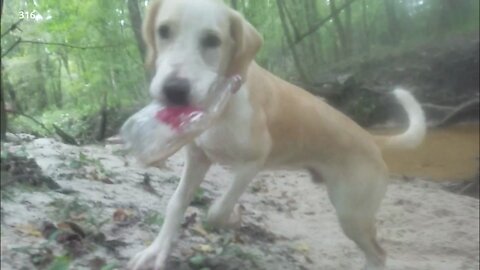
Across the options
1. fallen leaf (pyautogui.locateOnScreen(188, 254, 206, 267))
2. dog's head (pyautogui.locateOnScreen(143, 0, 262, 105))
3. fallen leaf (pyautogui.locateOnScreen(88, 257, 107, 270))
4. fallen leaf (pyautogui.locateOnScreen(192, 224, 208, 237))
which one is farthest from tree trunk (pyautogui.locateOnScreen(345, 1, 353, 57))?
fallen leaf (pyautogui.locateOnScreen(88, 257, 107, 270))

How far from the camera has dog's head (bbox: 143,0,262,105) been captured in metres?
1.86

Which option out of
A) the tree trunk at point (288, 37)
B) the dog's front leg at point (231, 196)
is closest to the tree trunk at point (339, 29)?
the tree trunk at point (288, 37)

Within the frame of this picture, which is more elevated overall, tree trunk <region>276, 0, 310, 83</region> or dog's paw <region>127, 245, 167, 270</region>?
tree trunk <region>276, 0, 310, 83</region>

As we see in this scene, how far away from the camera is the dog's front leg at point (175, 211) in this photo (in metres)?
2.09

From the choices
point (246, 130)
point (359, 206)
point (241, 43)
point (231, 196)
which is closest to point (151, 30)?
point (241, 43)

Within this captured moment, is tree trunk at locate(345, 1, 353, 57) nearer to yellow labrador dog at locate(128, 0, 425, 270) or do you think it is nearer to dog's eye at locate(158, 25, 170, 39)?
yellow labrador dog at locate(128, 0, 425, 270)

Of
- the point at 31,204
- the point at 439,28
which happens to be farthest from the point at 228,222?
the point at 439,28

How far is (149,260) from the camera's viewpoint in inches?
82.1

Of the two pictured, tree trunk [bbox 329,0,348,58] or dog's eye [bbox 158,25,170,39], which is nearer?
dog's eye [bbox 158,25,170,39]

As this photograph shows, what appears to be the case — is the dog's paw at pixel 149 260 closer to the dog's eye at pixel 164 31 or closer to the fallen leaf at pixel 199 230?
the fallen leaf at pixel 199 230

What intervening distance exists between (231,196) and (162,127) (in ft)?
1.43

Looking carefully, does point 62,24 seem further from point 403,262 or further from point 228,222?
point 403,262

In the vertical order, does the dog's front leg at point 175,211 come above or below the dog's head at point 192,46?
below

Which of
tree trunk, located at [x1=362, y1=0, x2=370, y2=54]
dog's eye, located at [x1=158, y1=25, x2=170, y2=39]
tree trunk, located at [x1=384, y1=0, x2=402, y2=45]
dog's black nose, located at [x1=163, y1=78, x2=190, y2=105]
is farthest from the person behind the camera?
tree trunk, located at [x1=384, y1=0, x2=402, y2=45]
